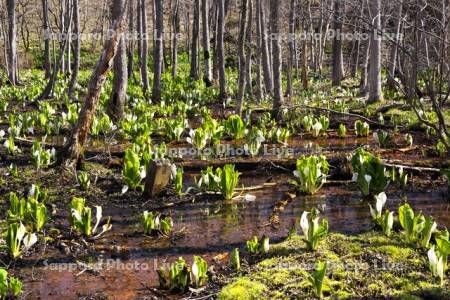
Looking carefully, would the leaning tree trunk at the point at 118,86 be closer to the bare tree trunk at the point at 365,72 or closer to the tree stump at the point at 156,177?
the tree stump at the point at 156,177

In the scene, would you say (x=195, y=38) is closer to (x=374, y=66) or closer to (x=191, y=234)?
(x=374, y=66)

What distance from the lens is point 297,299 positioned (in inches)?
140

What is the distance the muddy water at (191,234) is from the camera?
13.3 ft

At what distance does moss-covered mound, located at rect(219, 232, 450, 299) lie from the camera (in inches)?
142

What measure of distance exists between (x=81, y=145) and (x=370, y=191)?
396 cm

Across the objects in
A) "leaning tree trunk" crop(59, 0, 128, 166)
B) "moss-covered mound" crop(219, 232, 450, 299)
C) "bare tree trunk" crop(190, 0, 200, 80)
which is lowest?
"moss-covered mound" crop(219, 232, 450, 299)

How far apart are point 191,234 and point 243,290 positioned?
1567mm

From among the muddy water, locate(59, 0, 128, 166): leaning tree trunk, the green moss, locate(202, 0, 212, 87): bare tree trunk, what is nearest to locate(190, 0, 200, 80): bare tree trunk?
locate(202, 0, 212, 87): bare tree trunk

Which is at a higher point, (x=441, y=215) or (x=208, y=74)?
(x=208, y=74)

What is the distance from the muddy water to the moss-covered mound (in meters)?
0.49

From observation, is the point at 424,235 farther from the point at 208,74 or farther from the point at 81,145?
the point at 208,74

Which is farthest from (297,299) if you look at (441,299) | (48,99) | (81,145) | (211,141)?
(48,99)

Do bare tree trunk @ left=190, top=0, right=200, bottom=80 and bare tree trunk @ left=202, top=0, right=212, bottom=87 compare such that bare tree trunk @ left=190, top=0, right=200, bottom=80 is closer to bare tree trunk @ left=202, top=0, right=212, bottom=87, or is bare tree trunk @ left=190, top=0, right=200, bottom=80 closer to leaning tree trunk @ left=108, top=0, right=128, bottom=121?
bare tree trunk @ left=202, top=0, right=212, bottom=87

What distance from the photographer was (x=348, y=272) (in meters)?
3.88
